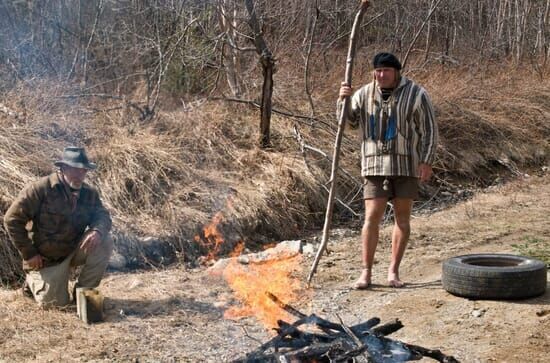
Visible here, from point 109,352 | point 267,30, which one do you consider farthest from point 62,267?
point 267,30

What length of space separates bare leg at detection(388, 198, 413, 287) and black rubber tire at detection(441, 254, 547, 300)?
461 mm

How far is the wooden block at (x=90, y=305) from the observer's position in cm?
525

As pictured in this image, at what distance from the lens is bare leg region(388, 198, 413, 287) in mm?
5633

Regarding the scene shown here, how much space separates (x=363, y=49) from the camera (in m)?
14.1

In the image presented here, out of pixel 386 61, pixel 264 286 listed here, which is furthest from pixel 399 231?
pixel 386 61

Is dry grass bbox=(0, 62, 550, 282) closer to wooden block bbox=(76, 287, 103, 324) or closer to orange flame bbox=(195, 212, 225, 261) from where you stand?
orange flame bbox=(195, 212, 225, 261)

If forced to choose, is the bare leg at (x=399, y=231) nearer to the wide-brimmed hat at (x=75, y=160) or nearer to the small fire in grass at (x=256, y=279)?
the small fire in grass at (x=256, y=279)

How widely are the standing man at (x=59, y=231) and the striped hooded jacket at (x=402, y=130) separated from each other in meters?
2.41

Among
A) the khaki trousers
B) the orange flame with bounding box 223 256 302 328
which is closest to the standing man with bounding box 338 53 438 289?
the orange flame with bounding box 223 256 302 328

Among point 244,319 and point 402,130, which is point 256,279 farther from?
point 402,130

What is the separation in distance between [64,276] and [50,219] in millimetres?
496

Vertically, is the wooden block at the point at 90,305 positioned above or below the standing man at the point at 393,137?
below

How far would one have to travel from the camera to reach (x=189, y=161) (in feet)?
29.5

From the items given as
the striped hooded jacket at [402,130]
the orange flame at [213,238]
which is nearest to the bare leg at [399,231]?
the striped hooded jacket at [402,130]
